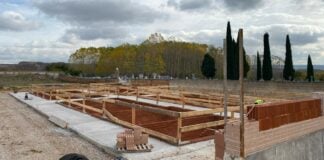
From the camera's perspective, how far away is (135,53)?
61406 mm

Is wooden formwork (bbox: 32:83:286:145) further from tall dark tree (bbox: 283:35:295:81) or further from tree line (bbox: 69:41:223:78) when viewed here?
tree line (bbox: 69:41:223:78)

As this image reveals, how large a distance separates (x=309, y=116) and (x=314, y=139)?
63 centimetres

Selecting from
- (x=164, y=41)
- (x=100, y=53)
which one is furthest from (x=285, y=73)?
(x=100, y=53)

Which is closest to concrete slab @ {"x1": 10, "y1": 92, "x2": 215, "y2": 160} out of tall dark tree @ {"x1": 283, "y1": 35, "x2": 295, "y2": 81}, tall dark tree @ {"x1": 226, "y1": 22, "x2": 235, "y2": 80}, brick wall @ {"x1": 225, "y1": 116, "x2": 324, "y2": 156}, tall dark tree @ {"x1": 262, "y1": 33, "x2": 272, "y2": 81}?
brick wall @ {"x1": 225, "y1": 116, "x2": 324, "y2": 156}

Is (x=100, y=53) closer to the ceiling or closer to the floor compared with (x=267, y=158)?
closer to the ceiling

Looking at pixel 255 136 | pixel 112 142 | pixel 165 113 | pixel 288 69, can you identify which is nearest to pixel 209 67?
pixel 288 69

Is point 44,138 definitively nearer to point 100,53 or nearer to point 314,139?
point 314,139

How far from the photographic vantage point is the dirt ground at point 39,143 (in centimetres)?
865

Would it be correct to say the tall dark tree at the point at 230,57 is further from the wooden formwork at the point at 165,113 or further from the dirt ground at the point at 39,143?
the dirt ground at the point at 39,143

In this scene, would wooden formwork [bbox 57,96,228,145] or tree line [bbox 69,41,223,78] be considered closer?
wooden formwork [bbox 57,96,228,145]

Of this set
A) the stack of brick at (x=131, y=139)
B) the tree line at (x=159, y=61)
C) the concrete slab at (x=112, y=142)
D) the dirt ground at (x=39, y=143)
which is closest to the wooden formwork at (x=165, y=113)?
the concrete slab at (x=112, y=142)

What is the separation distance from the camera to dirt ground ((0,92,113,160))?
865 centimetres

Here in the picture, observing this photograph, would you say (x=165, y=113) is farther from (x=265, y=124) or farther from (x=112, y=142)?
(x=265, y=124)

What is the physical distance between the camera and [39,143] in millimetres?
10000
